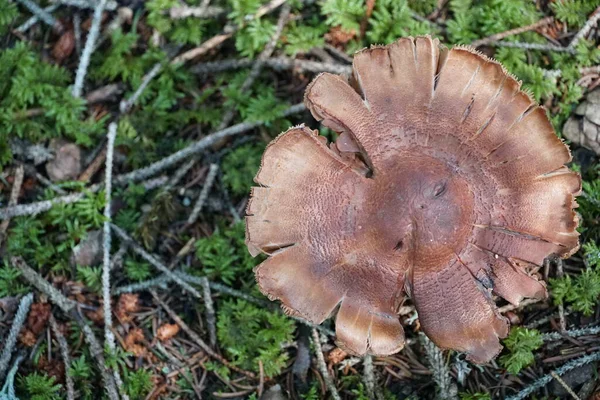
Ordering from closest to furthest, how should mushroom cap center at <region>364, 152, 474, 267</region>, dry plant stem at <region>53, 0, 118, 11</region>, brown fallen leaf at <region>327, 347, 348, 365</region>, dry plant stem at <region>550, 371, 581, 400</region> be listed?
mushroom cap center at <region>364, 152, 474, 267</region> → dry plant stem at <region>550, 371, 581, 400</region> → brown fallen leaf at <region>327, 347, 348, 365</region> → dry plant stem at <region>53, 0, 118, 11</region>

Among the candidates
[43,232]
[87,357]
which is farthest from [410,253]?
[43,232]

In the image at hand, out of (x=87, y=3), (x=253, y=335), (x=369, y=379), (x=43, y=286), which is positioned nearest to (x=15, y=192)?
(x=43, y=286)

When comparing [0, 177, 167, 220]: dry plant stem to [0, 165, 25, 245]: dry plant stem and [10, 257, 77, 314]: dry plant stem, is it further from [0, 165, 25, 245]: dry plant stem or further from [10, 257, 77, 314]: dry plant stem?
[10, 257, 77, 314]: dry plant stem

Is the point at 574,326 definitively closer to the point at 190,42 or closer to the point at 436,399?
the point at 436,399

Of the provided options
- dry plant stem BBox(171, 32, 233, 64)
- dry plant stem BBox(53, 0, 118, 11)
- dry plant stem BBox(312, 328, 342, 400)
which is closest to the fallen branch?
dry plant stem BBox(171, 32, 233, 64)

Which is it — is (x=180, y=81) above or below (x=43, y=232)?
above

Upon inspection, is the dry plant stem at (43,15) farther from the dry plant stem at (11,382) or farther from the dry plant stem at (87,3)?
the dry plant stem at (11,382)

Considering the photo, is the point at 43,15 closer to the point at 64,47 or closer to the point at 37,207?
the point at 64,47
